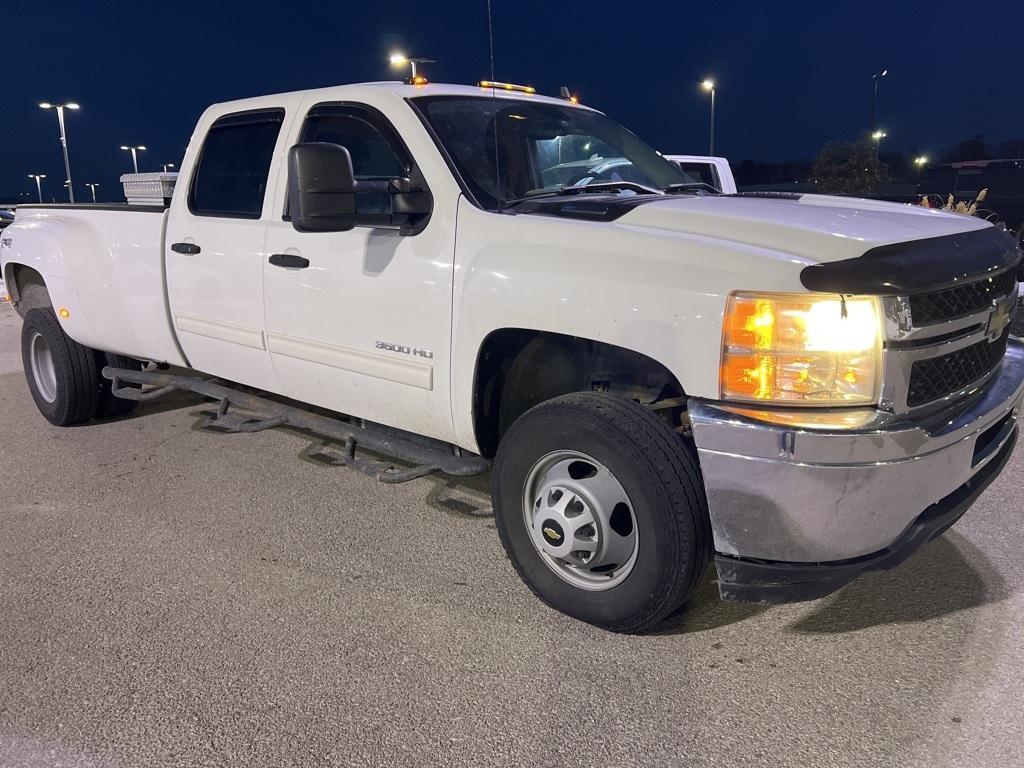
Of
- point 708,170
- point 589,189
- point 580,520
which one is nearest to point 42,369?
point 589,189

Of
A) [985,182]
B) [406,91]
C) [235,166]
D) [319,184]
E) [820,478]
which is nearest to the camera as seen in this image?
[820,478]

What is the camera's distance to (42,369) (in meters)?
6.05

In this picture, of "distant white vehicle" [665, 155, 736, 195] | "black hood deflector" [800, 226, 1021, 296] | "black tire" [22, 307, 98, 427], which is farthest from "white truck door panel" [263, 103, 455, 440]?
"distant white vehicle" [665, 155, 736, 195]

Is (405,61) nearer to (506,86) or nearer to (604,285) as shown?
(506,86)

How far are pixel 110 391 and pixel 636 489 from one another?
4.35 metres

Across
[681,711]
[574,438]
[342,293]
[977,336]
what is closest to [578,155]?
[342,293]

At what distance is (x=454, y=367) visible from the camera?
3.41 meters

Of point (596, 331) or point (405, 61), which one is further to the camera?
point (405, 61)

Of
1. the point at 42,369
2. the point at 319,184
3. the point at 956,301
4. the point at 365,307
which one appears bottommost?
the point at 42,369

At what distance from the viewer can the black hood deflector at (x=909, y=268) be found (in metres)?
2.51

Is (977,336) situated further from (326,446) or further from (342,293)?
(326,446)

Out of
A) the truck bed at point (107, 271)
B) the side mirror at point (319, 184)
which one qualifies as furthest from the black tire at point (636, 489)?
the truck bed at point (107, 271)

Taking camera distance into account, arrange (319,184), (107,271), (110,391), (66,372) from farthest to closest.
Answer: (110,391), (66,372), (107,271), (319,184)

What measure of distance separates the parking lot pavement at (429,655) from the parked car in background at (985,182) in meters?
14.5
